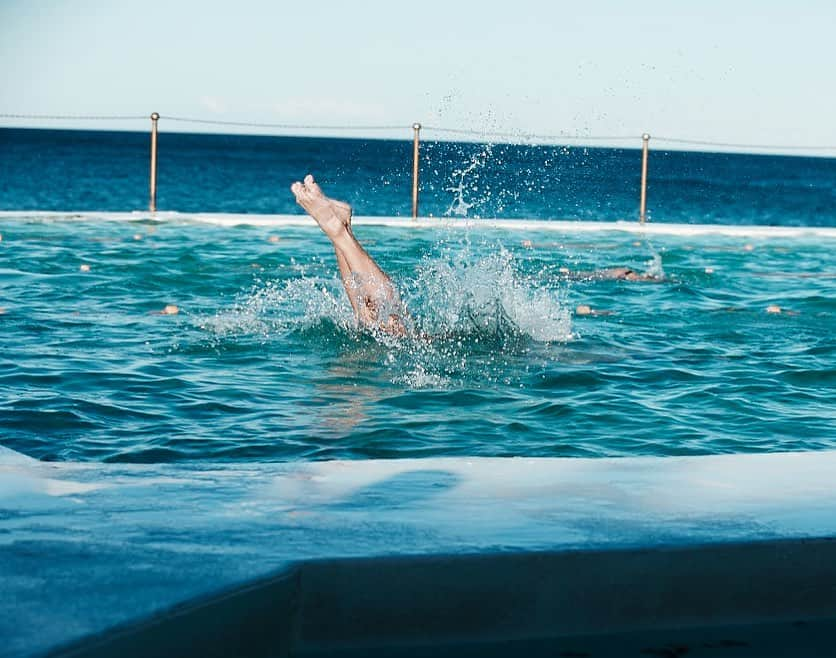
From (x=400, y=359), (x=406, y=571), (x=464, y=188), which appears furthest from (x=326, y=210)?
(x=464, y=188)

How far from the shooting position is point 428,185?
5219 centimetres

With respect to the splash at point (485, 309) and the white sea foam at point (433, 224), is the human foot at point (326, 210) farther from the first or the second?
the white sea foam at point (433, 224)

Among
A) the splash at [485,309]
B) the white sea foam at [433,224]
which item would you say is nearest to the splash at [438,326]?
the splash at [485,309]

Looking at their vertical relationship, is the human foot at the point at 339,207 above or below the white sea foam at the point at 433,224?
below

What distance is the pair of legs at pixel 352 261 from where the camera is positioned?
18.3 feet

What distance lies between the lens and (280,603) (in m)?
1.72

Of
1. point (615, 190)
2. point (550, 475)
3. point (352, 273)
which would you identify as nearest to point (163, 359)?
point (352, 273)

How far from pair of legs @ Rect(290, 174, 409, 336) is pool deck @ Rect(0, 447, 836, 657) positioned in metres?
3.36

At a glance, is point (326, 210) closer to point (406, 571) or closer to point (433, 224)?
point (406, 571)

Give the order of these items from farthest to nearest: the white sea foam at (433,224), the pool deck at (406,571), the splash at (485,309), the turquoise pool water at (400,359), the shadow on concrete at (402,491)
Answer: the white sea foam at (433,224)
the splash at (485,309)
the turquoise pool water at (400,359)
the shadow on concrete at (402,491)
the pool deck at (406,571)

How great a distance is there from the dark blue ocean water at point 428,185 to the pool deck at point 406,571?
1901cm

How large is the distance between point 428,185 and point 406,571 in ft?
167

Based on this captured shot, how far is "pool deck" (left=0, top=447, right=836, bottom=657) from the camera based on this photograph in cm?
162

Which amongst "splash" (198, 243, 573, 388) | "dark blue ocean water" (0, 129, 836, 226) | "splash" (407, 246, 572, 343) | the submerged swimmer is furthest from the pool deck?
"dark blue ocean water" (0, 129, 836, 226)
